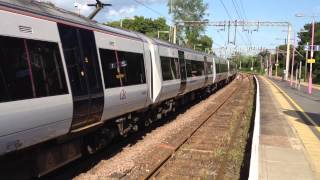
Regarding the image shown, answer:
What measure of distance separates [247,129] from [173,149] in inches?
206

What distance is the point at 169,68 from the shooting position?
17922mm

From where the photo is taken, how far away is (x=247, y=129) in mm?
16984

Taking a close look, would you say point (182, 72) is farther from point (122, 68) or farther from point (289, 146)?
point (122, 68)

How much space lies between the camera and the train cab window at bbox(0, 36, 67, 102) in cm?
658

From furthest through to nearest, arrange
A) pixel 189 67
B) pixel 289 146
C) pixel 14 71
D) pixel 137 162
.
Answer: pixel 189 67 → pixel 289 146 → pixel 137 162 → pixel 14 71

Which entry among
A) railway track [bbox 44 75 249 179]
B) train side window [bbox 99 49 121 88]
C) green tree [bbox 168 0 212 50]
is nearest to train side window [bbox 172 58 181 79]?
railway track [bbox 44 75 249 179]

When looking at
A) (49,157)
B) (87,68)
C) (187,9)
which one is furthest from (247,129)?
(187,9)

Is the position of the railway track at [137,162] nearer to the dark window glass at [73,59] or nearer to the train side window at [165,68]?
the dark window glass at [73,59]

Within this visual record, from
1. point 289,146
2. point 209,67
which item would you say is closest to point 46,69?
point 289,146

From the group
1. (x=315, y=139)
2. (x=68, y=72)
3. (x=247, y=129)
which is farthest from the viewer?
(x=247, y=129)

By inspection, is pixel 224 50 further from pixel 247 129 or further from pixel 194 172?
pixel 194 172

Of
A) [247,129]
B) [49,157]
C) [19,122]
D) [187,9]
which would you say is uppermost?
[187,9]

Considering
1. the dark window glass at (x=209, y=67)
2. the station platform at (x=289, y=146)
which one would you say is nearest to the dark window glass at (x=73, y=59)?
the station platform at (x=289, y=146)

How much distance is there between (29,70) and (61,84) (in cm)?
101
